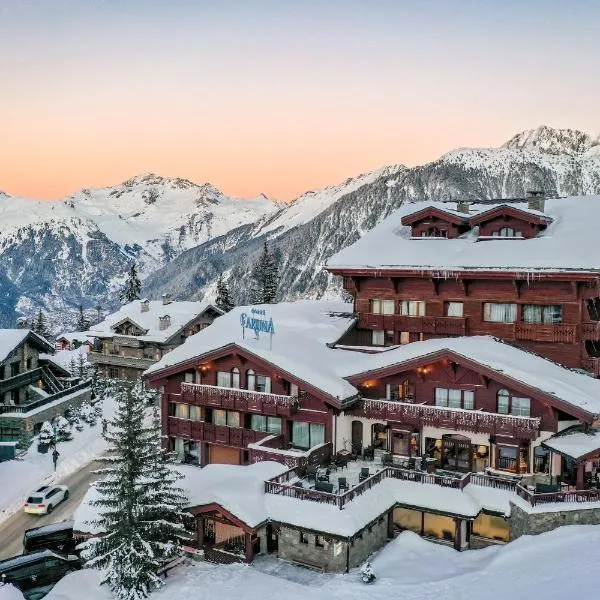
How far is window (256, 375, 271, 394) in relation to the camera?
126 ft

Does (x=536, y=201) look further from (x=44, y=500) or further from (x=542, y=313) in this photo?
(x=44, y=500)

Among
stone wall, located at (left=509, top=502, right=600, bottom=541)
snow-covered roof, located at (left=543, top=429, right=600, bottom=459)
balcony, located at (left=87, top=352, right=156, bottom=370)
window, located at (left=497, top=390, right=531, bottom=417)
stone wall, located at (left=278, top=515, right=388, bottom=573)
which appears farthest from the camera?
balcony, located at (left=87, top=352, right=156, bottom=370)

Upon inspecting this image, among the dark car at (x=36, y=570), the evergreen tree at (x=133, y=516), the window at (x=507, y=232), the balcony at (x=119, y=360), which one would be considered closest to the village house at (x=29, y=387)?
the balcony at (x=119, y=360)

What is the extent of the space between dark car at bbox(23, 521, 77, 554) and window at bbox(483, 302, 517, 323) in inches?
1011

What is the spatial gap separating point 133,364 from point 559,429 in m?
57.2

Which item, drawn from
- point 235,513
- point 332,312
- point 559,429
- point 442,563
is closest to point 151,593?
point 235,513

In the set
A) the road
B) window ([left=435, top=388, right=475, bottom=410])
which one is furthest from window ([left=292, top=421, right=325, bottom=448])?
the road

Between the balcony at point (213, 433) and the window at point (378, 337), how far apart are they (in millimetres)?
9355

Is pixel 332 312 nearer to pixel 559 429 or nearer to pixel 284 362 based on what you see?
pixel 284 362

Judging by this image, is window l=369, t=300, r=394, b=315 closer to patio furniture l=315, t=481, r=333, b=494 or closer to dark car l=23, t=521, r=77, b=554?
patio furniture l=315, t=481, r=333, b=494

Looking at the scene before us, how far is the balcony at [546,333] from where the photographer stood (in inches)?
1425

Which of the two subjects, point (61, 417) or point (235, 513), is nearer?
point (235, 513)

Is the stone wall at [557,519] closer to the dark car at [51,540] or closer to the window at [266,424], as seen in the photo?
the window at [266,424]

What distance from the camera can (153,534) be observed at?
28.1m
